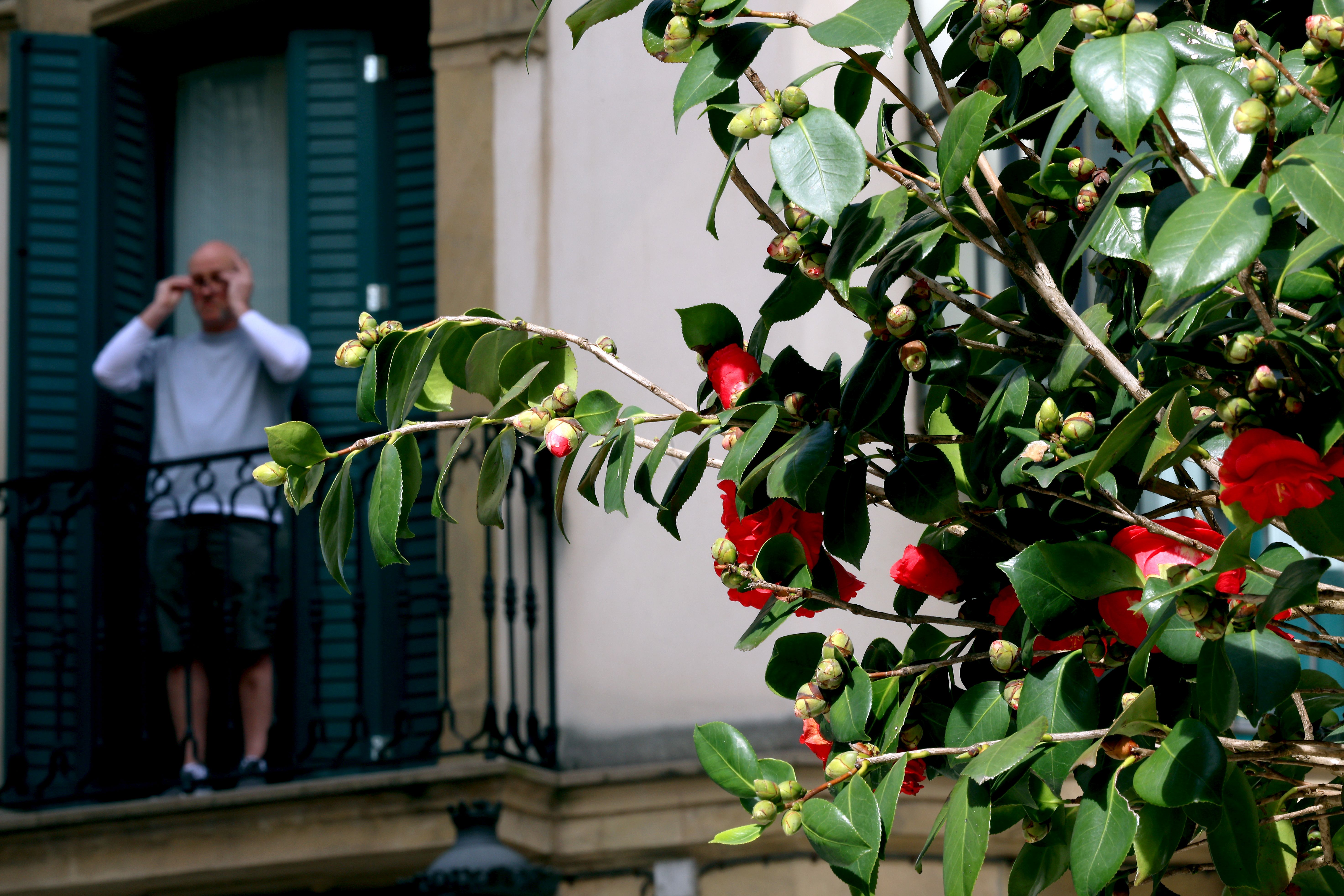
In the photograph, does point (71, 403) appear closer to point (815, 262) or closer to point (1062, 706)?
point (815, 262)

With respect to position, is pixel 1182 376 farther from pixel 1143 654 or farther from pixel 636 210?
pixel 636 210

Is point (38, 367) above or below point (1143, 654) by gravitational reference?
above

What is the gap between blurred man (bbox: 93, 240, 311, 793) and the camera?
592cm

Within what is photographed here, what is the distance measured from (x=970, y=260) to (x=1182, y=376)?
339 cm

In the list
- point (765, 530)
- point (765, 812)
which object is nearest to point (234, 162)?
point (765, 530)

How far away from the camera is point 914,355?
1.89 metres

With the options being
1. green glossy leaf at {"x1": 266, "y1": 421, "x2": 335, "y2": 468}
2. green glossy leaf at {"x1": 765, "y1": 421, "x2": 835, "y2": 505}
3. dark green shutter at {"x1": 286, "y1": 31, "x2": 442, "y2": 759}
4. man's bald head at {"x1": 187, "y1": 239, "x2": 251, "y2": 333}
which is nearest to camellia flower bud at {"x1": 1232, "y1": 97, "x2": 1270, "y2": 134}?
green glossy leaf at {"x1": 765, "y1": 421, "x2": 835, "y2": 505}

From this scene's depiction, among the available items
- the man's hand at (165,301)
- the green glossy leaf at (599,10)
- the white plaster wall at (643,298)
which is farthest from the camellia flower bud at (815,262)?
the man's hand at (165,301)

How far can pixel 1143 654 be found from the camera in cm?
158

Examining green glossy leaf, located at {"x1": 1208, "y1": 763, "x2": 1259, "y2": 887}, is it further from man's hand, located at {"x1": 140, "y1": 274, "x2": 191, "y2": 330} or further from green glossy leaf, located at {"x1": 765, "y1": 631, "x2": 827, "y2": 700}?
man's hand, located at {"x1": 140, "y1": 274, "x2": 191, "y2": 330}

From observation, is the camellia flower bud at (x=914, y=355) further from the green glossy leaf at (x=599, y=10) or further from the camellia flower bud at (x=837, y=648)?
the green glossy leaf at (x=599, y=10)

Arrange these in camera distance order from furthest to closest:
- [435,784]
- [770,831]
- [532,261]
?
[532,261]
[435,784]
[770,831]

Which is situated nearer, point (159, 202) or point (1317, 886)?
point (1317, 886)


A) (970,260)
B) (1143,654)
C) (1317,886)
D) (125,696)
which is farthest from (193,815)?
(1143,654)
